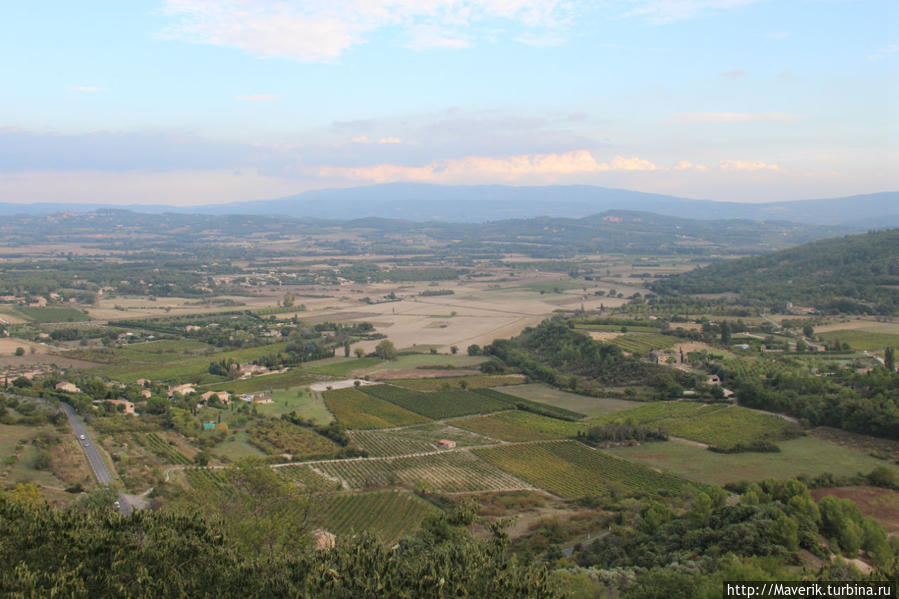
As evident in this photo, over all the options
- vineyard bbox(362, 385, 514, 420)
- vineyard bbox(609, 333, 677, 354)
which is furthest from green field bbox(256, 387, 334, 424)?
vineyard bbox(609, 333, 677, 354)

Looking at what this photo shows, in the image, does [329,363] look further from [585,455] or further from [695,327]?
[695,327]

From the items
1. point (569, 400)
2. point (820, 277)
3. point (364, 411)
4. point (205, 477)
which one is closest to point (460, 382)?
point (569, 400)

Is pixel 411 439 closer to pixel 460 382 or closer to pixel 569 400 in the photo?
pixel 460 382

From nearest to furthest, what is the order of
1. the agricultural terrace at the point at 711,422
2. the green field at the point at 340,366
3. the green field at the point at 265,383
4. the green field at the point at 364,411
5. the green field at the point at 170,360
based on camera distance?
1. the agricultural terrace at the point at 711,422
2. the green field at the point at 364,411
3. the green field at the point at 265,383
4. the green field at the point at 170,360
5. the green field at the point at 340,366

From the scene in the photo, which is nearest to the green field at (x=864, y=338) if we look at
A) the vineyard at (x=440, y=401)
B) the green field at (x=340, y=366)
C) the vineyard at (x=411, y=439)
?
the vineyard at (x=440, y=401)

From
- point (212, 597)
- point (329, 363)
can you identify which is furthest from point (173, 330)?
point (212, 597)

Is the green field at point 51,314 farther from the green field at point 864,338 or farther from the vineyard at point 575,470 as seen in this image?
the green field at point 864,338
